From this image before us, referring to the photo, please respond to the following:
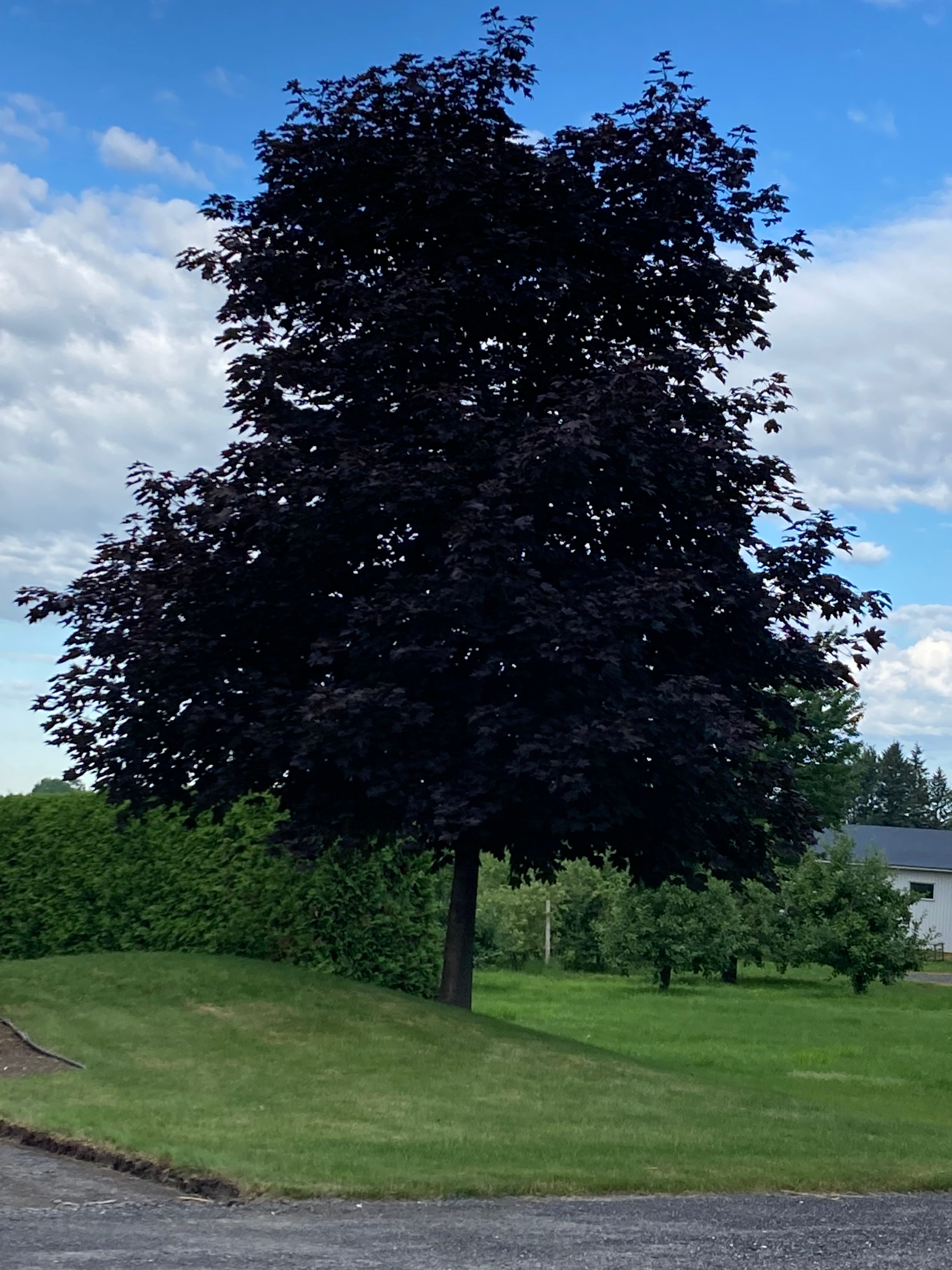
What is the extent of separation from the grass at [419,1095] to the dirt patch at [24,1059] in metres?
0.25

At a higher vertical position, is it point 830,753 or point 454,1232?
point 830,753

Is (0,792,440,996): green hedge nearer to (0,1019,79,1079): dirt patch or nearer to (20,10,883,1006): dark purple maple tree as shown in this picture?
(20,10,883,1006): dark purple maple tree

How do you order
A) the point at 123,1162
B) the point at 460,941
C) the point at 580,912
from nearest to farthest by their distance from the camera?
the point at 123,1162
the point at 460,941
the point at 580,912

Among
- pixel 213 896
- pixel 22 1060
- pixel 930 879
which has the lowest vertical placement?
pixel 22 1060

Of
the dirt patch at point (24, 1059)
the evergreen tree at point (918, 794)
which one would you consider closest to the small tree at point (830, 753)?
the dirt patch at point (24, 1059)

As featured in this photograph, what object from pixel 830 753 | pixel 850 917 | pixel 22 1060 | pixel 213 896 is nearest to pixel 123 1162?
pixel 22 1060

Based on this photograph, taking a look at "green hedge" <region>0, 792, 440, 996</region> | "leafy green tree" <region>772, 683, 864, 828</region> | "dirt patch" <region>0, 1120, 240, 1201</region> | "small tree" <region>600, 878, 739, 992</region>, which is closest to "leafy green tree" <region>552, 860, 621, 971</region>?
"small tree" <region>600, 878, 739, 992</region>

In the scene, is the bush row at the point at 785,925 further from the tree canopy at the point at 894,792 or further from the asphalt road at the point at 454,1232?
the tree canopy at the point at 894,792

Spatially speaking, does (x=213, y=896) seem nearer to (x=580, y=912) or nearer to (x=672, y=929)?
(x=672, y=929)

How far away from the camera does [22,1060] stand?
15.3 meters

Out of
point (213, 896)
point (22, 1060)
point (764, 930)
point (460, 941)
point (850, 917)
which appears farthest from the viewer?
point (764, 930)

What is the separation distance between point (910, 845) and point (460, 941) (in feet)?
175

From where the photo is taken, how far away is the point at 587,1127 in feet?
41.6

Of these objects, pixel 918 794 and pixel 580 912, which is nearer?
pixel 580 912
